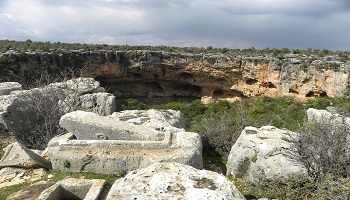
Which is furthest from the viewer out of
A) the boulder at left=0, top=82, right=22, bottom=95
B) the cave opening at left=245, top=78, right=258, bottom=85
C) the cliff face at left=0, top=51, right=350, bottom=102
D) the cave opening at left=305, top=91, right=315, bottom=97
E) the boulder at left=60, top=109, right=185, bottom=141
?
the cave opening at left=245, top=78, right=258, bottom=85

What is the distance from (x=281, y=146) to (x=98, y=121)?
4.14 m

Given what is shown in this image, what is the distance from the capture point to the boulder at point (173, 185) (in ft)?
10.4

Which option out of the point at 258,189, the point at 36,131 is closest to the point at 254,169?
the point at 258,189

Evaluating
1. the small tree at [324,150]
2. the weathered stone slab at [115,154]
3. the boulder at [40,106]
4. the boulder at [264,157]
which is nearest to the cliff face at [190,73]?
the boulder at [40,106]

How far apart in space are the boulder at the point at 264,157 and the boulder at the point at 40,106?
529 cm

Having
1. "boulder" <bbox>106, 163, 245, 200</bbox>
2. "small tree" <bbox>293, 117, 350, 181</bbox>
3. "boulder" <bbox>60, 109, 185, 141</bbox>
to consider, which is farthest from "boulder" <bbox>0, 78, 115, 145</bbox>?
"small tree" <bbox>293, 117, 350, 181</bbox>

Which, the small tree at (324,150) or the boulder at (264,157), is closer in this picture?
the small tree at (324,150)

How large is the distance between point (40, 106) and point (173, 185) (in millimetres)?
6865

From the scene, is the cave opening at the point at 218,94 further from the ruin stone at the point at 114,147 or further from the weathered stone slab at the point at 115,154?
the weathered stone slab at the point at 115,154

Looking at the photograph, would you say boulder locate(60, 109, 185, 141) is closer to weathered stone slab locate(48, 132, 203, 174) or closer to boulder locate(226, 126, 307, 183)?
weathered stone slab locate(48, 132, 203, 174)

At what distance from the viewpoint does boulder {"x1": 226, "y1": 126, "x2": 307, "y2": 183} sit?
5.75 m

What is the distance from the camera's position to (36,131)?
343 inches

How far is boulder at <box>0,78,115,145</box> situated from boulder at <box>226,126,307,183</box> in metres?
5.29

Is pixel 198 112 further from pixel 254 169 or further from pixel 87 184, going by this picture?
pixel 87 184
